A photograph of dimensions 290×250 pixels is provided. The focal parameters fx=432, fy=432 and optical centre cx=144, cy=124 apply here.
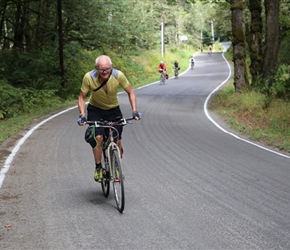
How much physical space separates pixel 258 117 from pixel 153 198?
11755 millimetres

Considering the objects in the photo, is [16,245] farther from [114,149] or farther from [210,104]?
[210,104]

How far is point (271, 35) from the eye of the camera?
21.0 meters

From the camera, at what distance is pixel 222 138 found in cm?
1294

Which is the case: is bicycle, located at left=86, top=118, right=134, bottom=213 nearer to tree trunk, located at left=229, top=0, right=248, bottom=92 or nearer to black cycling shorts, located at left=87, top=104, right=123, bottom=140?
black cycling shorts, located at left=87, top=104, right=123, bottom=140

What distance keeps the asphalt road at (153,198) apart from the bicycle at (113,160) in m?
0.24

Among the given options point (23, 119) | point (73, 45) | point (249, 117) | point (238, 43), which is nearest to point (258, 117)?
point (249, 117)

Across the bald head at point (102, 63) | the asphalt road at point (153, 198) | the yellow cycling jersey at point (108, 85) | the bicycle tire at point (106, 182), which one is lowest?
the asphalt road at point (153, 198)

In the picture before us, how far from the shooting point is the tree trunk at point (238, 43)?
71.8 feet

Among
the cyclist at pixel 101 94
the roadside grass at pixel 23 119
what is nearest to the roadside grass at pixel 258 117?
the cyclist at pixel 101 94

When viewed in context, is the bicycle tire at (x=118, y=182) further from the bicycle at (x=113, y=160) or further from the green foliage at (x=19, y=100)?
the green foliage at (x=19, y=100)

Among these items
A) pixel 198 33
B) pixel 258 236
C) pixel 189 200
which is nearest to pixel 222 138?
pixel 189 200

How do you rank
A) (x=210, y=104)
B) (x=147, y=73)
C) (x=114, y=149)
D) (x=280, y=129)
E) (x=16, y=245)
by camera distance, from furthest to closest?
(x=147, y=73), (x=210, y=104), (x=280, y=129), (x=114, y=149), (x=16, y=245)

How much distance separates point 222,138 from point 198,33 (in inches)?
4298

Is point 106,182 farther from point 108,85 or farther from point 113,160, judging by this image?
point 108,85
